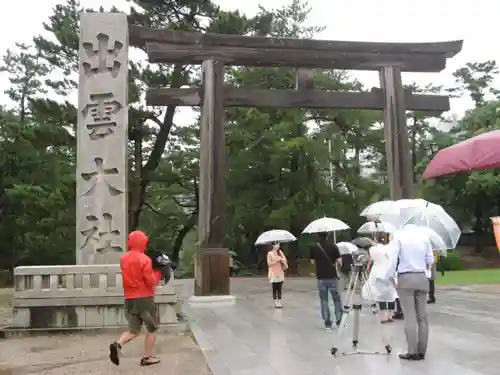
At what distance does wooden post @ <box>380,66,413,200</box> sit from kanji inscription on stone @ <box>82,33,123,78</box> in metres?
7.25

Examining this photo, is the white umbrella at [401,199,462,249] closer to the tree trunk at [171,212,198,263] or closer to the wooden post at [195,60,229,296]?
the wooden post at [195,60,229,296]

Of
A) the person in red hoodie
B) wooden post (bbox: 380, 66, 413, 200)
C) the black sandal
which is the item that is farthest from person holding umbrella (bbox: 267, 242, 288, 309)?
the person in red hoodie

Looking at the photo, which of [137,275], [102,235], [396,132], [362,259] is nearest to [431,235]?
[362,259]

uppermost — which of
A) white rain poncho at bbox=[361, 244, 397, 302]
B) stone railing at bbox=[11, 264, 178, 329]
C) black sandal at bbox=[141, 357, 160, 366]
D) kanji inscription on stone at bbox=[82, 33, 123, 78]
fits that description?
kanji inscription on stone at bbox=[82, 33, 123, 78]

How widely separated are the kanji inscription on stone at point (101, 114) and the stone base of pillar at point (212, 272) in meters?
3.91

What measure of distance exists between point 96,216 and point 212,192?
3458mm

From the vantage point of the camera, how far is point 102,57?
11836 millimetres

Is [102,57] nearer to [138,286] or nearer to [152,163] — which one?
[138,286]

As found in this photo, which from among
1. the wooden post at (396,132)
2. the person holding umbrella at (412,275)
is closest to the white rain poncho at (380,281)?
the person holding umbrella at (412,275)

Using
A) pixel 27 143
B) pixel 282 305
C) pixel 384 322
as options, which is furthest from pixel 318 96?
pixel 27 143

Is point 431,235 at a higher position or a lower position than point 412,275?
higher

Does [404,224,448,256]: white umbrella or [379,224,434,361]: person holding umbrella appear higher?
[404,224,448,256]: white umbrella

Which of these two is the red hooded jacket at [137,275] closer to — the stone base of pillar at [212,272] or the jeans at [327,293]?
the jeans at [327,293]

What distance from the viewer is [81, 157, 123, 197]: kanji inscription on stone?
446 inches
